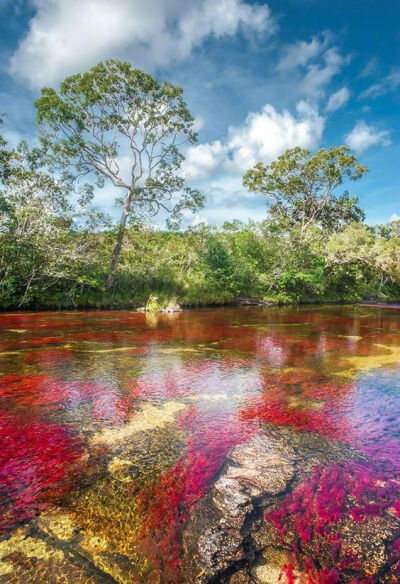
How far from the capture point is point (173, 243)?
27.6 metres

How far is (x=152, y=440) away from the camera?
4.39 meters

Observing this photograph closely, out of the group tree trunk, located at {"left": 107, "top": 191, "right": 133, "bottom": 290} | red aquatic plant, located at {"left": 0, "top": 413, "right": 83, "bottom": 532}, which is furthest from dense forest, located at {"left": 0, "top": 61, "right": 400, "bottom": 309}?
red aquatic plant, located at {"left": 0, "top": 413, "right": 83, "bottom": 532}

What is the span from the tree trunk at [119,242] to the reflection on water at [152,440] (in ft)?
42.1

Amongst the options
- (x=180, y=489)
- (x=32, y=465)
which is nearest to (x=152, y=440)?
(x=180, y=489)

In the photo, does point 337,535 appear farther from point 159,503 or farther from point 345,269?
point 345,269

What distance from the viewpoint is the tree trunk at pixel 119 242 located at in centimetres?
2292

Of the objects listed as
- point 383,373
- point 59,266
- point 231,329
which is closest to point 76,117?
point 59,266

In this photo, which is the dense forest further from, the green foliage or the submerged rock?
the submerged rock

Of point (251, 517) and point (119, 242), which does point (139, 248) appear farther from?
point (251, 517)

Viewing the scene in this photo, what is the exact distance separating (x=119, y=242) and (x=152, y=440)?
20448mm

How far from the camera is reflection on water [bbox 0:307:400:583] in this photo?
264 centimetres

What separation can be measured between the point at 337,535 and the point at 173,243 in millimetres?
25653

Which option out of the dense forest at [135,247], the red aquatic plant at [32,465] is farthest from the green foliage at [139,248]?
the red aquatic plant at [32,465]

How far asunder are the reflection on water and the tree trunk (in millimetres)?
12831
